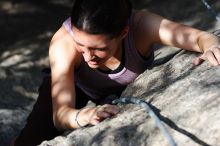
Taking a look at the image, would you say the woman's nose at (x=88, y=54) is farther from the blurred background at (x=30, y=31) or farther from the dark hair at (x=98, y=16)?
the blurred background at (x=30, y=31)

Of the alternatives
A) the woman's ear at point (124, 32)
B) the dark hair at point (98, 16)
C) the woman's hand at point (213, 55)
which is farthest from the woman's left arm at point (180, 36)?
the dark hair at point (98, 16)

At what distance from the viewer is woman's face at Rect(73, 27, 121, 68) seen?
6.26 feet

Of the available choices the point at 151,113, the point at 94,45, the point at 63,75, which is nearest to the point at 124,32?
the point at 94,45

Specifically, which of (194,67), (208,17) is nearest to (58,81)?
(194,67)

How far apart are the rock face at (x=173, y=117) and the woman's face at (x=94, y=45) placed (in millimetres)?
221

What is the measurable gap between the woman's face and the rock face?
221 mm

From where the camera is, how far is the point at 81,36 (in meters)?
1.92

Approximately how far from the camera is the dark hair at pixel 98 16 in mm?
1890

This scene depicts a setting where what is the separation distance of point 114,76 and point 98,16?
491 millimetres

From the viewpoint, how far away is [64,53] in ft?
6.98

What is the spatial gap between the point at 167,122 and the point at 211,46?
0.41 metres

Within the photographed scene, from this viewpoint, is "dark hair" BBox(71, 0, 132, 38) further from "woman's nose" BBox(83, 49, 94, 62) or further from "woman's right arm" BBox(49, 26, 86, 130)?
"woman's right arm" BBox(49, 26, 86, 130)

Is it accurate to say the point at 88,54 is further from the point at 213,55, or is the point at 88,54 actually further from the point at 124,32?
the point at 213,55

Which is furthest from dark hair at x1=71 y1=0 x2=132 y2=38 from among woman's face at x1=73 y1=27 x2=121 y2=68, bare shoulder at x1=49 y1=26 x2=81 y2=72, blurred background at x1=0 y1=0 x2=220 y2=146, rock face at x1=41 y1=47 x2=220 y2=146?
blurred background at x1=0 y1=0 x2=220 y2=146
